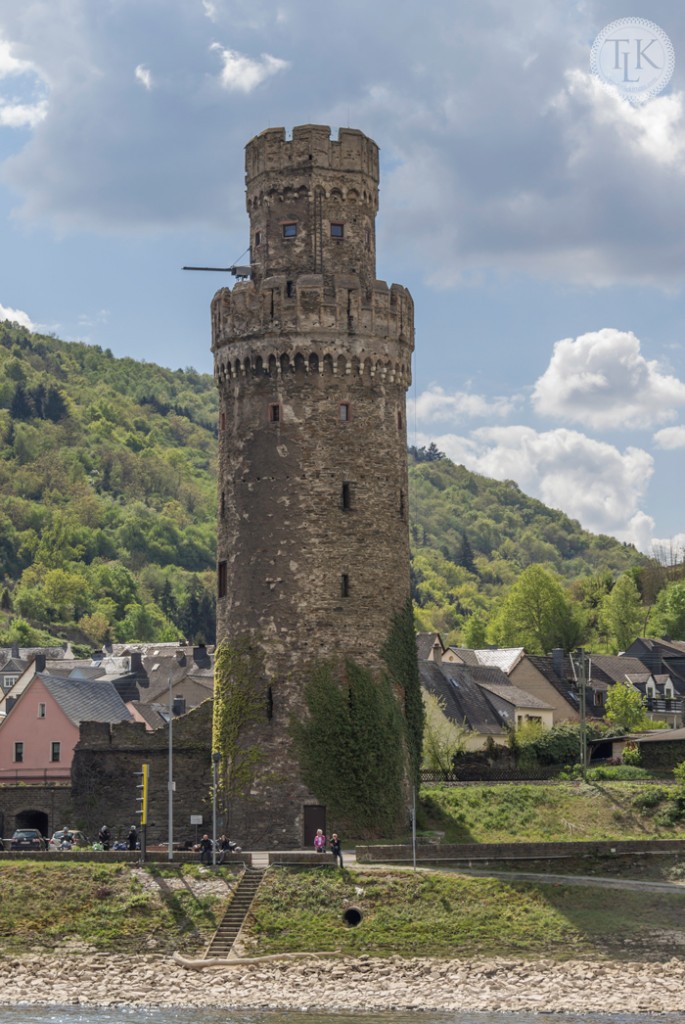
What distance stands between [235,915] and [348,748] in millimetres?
9480

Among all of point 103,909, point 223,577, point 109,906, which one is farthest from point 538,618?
point 103,909

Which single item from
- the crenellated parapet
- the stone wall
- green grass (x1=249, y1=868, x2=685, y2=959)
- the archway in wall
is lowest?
green grass (x1=249, y1=868, x2=685, y2=959)

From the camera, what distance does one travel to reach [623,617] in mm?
155000

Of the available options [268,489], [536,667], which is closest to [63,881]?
[268,489]

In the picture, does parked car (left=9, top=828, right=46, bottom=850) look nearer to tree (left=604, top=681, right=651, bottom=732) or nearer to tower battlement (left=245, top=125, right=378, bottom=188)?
tower battlement (left=245, top=125, right=378, bottom=188)

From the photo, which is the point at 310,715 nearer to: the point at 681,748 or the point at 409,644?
the point at 409,644

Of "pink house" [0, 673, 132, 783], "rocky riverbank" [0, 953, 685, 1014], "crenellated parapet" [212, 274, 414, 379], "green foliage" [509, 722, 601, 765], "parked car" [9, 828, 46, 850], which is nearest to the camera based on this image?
"rocky riverbank" [0, 953, 685, 1014]

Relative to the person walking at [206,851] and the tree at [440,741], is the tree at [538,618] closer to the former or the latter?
the tree at [440,741]

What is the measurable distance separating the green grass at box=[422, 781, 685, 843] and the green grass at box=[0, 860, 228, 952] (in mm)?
13839

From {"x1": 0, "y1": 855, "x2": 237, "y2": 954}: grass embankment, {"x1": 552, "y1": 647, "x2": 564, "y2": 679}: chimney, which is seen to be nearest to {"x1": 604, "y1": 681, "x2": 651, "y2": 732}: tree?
{"x1": 552, "y1": 647, "x2": 564, "y2": 679}: chimney

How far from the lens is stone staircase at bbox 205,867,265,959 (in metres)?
50.2

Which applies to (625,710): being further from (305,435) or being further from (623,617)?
(623,617)

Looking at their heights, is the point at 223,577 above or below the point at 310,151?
below

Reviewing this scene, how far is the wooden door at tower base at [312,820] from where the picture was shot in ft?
195
